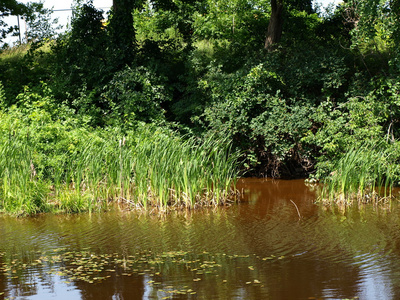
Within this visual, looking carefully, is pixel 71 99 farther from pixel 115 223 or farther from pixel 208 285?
pixel 208 285

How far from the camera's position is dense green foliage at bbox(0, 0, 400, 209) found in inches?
460

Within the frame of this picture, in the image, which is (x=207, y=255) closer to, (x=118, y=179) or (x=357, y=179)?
(x=118, y=179)

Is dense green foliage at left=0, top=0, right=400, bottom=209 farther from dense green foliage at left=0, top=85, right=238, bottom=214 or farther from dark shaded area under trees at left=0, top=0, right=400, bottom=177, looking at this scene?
dense green foliage at left=0, top=85, right=238, bottom=214

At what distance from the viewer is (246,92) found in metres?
13.4

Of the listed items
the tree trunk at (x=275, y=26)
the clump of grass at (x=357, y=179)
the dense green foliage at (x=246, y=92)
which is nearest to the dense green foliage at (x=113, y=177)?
the dense green foliage at (x=246, y=92)

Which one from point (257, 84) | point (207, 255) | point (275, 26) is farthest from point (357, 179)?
point (275, 26)

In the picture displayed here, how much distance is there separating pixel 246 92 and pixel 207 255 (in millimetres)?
7849

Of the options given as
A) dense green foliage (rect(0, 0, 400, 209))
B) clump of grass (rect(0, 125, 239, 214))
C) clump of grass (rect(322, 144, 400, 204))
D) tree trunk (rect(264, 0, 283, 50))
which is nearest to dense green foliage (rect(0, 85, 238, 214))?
clump of grass (rect(0, 125, 239, 214))

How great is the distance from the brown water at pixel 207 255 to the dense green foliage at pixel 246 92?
182cm

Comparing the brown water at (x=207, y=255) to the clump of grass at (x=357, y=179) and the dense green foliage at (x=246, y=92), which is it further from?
the dense green foliage at (x=246, y=92)

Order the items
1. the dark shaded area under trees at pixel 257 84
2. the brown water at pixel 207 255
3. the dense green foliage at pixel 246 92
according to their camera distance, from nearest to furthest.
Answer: the brown water at pixel 207 255 → the dense green foliage at pixel 246 92 → the dark shaded area under trees at pixel 257 84

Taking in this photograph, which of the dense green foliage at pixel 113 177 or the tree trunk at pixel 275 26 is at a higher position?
the tree trunk at pixel 275 26

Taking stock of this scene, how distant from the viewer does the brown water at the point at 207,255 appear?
4.99 m

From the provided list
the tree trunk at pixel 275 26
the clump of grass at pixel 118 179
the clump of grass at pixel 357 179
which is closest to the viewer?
the clump of grass at pixel 118 179
